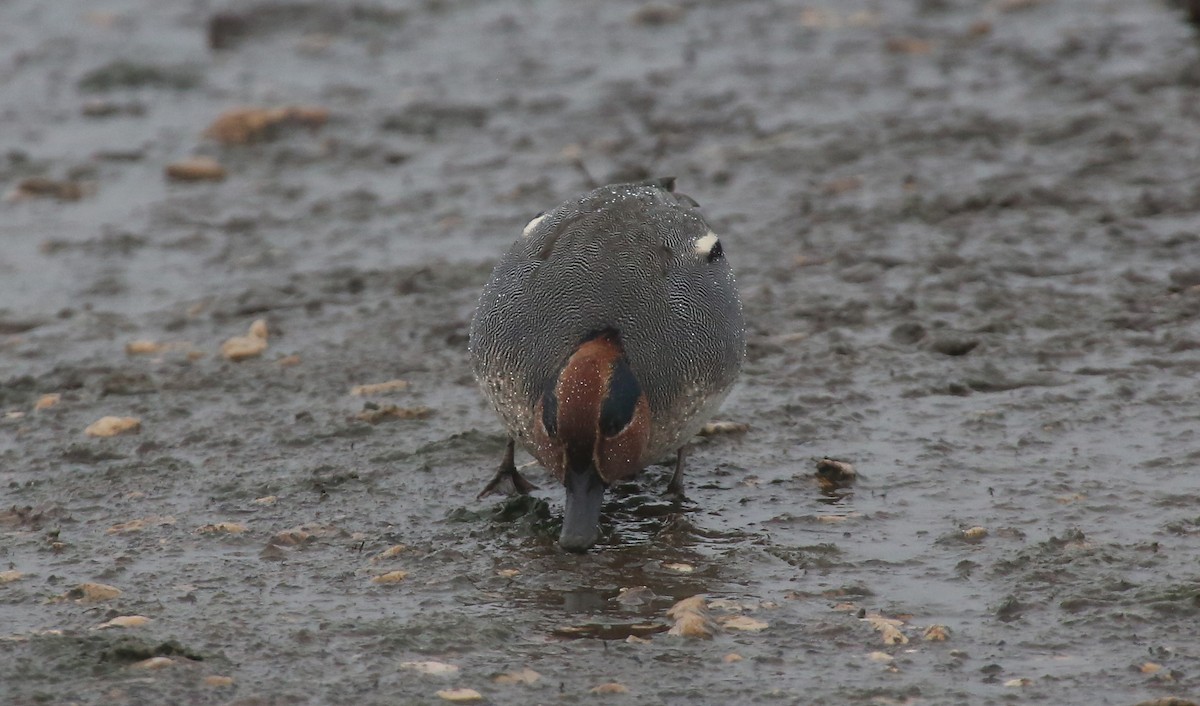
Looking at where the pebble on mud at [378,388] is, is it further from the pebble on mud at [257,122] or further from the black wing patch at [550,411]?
the pebble on mud at [257,122]

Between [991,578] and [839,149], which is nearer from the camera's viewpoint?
[991,578]

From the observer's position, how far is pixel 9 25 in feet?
48.4

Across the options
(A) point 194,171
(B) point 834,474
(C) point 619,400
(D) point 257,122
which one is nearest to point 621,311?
(C) point 619,400

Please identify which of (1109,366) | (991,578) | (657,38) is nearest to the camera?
(991,578)

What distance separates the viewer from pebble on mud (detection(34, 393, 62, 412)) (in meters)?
7.67

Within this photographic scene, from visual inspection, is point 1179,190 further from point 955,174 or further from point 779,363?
point 779,363

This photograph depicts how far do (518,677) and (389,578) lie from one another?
94 cm

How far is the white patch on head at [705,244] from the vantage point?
6.83m

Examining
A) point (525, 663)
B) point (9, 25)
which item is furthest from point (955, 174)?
point (9, 25)

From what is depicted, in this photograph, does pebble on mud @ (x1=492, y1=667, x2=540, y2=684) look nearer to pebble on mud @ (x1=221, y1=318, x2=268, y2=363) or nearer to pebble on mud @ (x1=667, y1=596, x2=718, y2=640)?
pebble on mud @ (x1=667, y1=596, x2=718, y2=640)

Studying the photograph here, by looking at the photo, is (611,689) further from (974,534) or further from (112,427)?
(112,427)

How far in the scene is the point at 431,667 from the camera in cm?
510

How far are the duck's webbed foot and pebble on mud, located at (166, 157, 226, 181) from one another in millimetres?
5356

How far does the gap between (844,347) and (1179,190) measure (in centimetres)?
274
